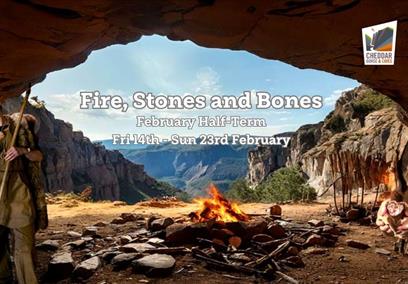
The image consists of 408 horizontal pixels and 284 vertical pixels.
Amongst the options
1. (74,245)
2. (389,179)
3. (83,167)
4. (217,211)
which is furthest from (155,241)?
(83,167)

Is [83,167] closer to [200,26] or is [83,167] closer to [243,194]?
[243,194]

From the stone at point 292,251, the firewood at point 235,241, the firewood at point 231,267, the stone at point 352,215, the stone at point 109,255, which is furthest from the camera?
the stone at point 352,215

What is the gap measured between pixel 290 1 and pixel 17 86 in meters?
3.87

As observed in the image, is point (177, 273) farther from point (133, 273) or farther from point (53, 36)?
point (53, 36)

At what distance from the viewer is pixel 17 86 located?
509 centimetres

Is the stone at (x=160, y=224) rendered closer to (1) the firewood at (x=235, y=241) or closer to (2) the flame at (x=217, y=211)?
(2) the flame at (x=217, y=211)

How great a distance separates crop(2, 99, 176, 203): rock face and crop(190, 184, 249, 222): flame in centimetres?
2887

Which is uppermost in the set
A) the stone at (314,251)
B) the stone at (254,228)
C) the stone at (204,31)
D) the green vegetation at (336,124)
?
the green vegetation at (336,124)

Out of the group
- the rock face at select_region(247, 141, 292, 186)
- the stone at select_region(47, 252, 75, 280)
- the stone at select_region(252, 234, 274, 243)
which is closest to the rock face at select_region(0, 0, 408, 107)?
the stone at select_region(47, 252, 75, 280)

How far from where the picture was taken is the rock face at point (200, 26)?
3562 millimetres

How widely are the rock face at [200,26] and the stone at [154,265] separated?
2828 millimetres

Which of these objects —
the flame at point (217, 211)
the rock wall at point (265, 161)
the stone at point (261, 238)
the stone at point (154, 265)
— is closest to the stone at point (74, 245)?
the stone at point (154, 265)

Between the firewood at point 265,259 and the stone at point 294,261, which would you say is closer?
the firewood at point 265,259

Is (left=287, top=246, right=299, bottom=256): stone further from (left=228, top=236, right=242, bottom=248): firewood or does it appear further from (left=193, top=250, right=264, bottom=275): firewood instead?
(left=193, top=250, right=264, bottom=275): firewood
